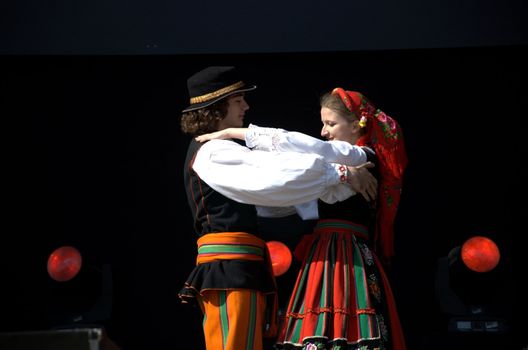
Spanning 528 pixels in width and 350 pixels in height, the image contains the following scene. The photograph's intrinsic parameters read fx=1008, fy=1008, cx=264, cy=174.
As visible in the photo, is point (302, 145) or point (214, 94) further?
point (214, 94)

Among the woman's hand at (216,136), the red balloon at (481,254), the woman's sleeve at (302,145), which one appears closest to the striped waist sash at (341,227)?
the woman's sleeve at (302,145)

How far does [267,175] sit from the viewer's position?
345 centimetres

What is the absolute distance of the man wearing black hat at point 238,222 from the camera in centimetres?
344

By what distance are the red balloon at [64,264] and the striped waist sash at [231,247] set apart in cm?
94

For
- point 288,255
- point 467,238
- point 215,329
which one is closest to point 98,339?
point 215,329

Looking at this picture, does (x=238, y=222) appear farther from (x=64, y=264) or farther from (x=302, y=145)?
(x=64, y=264)

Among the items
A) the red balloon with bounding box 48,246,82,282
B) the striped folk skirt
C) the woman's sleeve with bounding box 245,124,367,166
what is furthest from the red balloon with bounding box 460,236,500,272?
the red balloon with bounding box 48,246,82,282

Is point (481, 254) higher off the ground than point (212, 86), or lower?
lower

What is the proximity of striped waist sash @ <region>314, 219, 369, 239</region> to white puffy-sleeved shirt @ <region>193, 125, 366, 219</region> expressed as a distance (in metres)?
0.07

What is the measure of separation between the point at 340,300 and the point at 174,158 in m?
→ 1.63

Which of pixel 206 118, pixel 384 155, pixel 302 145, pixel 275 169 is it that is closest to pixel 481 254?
pixel 384 155

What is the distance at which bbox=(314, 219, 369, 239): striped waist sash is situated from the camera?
367cm

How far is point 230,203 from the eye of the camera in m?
3.55

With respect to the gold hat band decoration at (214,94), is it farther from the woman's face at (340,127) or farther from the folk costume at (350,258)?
the woman's face at (340,127)
